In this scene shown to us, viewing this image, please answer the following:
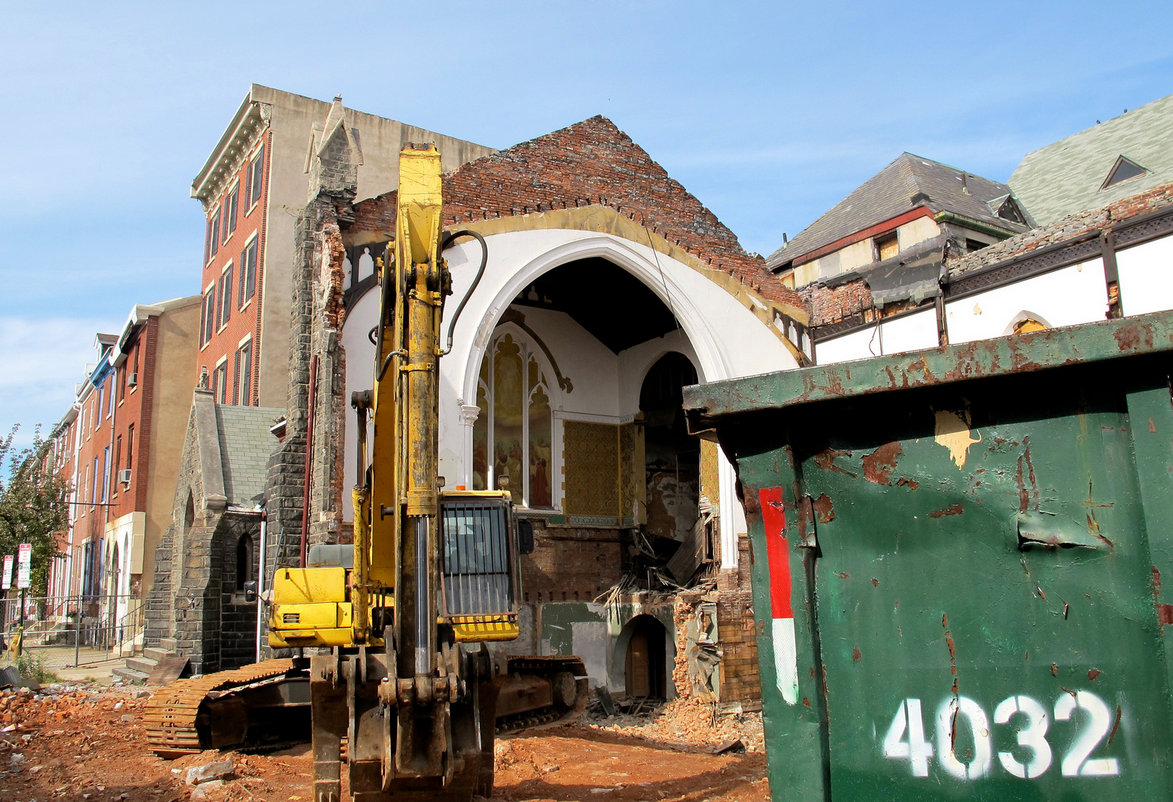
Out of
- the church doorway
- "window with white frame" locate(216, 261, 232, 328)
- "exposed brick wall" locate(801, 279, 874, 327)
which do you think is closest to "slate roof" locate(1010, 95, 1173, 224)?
"exposed brick wall" locate(801, 279, 874, 327)

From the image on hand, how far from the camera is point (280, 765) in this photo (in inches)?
364

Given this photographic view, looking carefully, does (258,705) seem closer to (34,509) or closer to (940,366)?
(940,366)

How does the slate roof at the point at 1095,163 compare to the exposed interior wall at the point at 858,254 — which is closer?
the slate roof at the point at 1095,163

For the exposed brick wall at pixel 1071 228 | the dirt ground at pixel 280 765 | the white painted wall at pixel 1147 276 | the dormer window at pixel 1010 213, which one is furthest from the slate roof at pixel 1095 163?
the dirt ground at pixel 280 765

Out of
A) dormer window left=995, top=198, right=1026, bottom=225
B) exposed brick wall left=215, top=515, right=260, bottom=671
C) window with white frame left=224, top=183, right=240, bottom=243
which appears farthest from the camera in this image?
window with white frame left=224, top=183, right=240, bottom=243

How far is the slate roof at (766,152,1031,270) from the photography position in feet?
81.7

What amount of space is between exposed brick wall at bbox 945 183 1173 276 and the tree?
1058 inches

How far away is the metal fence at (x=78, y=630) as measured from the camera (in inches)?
858

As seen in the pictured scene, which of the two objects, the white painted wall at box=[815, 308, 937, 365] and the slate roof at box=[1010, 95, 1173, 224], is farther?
the slate roof at box=[1010, 95, 1173, 224]

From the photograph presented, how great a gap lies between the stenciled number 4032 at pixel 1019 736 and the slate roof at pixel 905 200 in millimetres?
23119

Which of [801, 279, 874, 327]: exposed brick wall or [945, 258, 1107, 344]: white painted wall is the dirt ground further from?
[945, 258, 1107, 344]: white painted wall

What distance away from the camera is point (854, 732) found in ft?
9.83

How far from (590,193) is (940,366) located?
46.6 feet

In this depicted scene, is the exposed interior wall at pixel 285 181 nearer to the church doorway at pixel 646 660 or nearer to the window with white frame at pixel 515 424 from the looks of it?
the window with white frame at pixel 515 424
